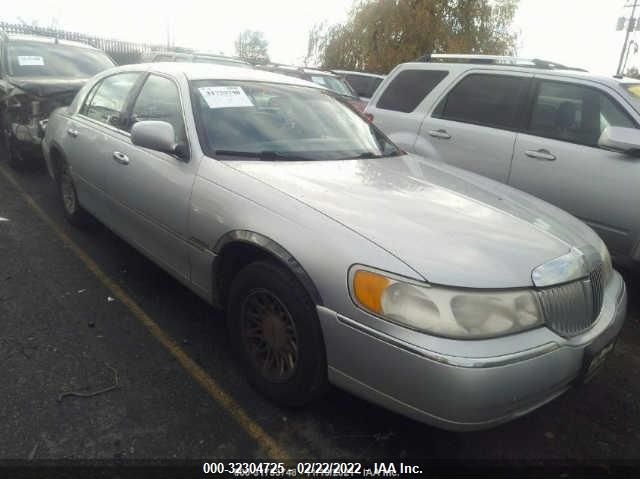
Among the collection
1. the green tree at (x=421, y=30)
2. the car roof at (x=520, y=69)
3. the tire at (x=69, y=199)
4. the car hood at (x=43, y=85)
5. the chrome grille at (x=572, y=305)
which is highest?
the green tree at (x=421, y=30)

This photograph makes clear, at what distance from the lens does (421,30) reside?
1939 cm

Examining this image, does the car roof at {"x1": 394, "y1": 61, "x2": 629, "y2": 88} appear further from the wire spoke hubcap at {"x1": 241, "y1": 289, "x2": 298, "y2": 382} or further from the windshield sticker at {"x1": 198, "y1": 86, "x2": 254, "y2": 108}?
the wire spoke hubcap at {"x1": 241, "y1": 289, "x2": 298, "y2": 382}

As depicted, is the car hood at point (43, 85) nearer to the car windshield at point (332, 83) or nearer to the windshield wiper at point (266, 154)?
the windshield wiper at point (266, 154)

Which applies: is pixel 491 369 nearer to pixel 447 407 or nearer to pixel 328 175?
pixel 447 407

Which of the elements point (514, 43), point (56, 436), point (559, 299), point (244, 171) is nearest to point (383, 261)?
point (559, 299)

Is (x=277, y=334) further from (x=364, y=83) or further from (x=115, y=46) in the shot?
(x=115, y=46)

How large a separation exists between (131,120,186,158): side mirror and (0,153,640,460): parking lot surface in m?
1.11

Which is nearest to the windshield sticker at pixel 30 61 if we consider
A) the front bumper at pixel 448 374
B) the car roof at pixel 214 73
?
the car roof at pixel 214 73

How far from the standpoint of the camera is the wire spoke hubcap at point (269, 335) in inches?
95.0

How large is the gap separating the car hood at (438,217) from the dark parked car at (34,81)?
14.5 feet

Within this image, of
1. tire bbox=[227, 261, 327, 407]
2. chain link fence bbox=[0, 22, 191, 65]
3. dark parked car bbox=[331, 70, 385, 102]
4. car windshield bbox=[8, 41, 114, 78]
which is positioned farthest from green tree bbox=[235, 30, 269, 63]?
tire bbox=[227, 261, 327, 407]

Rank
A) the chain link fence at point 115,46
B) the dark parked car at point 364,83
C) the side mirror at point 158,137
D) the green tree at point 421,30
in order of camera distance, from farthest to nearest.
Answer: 1. the chain link fence at point 115,46
2. the green tree at point 421,30
3. the dark parked car at point 364,83
4. the side mirror at point 158,137

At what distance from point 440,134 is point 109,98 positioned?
298cm

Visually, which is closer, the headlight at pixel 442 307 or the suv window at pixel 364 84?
the headlight at pixel 442 307
